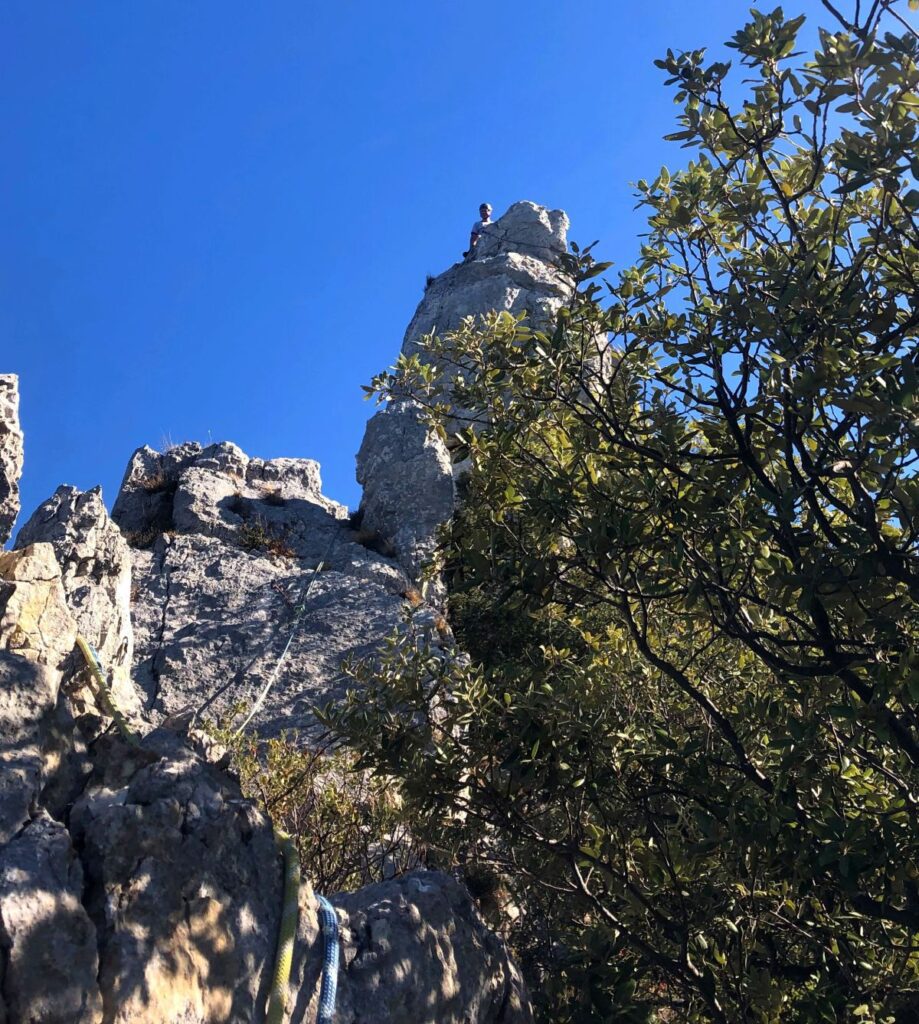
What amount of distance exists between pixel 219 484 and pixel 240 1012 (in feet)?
45.4

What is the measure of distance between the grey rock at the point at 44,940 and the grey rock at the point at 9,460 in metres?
4.18

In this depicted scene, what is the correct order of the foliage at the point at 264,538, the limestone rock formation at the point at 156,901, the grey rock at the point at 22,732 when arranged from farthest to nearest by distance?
the foliage at the point at 264,538
the grey rock at the point at 22,732
the limestone rock formation at the point at 156,901

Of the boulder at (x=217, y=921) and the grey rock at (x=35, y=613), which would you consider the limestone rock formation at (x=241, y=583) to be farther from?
the boulder at (x=217, y=921)

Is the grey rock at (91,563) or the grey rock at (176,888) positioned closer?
the grey rock at (176,888)

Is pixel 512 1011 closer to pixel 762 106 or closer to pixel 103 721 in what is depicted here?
pixel 103 721

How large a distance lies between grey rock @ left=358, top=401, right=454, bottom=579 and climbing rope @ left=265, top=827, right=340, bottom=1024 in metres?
11.2

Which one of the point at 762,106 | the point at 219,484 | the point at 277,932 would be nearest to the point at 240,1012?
the point at 277,932

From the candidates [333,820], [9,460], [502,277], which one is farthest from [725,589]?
[502,277]

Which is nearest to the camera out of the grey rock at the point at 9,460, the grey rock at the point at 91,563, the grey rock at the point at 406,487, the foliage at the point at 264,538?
the grey rock at the point at 9,460

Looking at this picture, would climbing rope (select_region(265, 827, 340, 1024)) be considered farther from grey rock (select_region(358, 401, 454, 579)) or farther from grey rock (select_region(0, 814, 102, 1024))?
grey rock (select_region(358, 401, 454, 579))

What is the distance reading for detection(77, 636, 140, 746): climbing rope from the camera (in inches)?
132

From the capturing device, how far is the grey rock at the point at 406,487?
1529cm

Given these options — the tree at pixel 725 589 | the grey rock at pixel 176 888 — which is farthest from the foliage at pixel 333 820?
the grey rock at pixel 176 888

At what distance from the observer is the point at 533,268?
2725 centimetres
